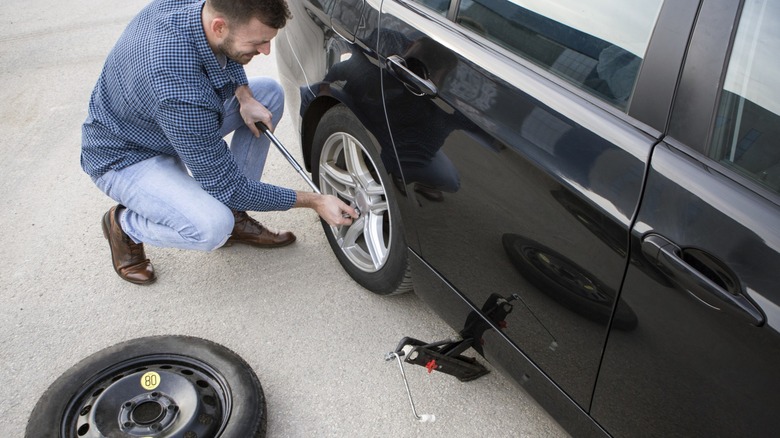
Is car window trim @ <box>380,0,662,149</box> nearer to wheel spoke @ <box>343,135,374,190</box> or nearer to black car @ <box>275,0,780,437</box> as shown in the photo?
black car @ <box>275,0,780,437</box>

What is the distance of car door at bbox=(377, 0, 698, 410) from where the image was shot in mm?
1368

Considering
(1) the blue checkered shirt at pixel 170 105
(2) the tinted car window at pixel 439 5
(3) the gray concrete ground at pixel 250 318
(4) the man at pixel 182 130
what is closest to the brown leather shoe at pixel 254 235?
(3) the gray concrete ground at pixel 250 318

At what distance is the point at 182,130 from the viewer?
2092mm

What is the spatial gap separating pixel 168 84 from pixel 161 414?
100 cm

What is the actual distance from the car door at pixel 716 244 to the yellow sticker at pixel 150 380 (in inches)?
55.5

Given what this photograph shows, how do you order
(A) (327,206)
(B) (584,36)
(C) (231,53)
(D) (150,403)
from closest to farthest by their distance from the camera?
1. (B) (584,36)
2. (D) (150,403)
3. (C) (231,53)
4. (A) (327,206)

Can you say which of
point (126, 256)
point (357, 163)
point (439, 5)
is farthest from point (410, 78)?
point (126, 256)

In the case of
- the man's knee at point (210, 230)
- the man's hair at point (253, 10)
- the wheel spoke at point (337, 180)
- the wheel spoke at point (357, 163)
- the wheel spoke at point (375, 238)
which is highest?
the man's hair at point (253, 10)

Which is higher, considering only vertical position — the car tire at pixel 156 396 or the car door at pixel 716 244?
the car door at pixel 716 244

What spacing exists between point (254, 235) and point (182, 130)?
830mm

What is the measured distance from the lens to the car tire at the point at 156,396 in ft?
6.35

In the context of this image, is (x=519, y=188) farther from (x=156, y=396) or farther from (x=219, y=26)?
(x=156, y=396)

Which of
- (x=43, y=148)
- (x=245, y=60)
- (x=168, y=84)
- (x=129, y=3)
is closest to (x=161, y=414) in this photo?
(x=168, y=84)

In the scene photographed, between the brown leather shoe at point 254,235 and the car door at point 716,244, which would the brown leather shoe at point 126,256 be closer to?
the brown leather shoe at point 254,235
